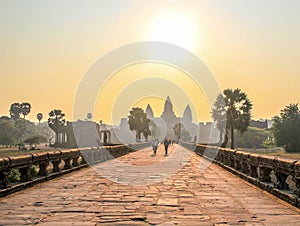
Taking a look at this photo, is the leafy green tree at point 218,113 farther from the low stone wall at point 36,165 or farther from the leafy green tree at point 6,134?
the leafy green tree at point 6,134

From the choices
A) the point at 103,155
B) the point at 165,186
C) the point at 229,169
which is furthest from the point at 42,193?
the point at 103,155

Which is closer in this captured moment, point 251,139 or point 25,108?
point 251,139

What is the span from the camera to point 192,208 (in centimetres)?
897

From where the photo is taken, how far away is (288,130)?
86.2 metres

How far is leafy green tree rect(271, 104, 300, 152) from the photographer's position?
85438 millimetres

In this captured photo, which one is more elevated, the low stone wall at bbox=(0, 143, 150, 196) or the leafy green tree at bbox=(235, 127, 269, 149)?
the leafy green tree at bbox=(235, 127, 269, 149)

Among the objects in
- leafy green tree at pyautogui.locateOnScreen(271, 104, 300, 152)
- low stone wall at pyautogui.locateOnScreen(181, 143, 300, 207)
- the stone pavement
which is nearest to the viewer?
the stone pavement

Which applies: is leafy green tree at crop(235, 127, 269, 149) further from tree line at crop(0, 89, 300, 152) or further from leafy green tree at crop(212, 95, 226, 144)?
leafy green tree at crop(212, 95, 226, 144)

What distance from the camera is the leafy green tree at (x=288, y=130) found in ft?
280

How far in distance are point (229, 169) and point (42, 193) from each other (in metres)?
10.3

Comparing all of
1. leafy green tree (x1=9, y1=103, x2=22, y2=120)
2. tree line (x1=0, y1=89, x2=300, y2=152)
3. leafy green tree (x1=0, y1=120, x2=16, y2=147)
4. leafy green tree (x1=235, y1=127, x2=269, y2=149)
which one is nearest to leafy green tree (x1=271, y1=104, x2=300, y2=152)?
tree line (x1=0, y1=89, x2=300, y2=152)

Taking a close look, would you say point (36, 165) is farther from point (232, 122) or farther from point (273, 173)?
point (232, 122)

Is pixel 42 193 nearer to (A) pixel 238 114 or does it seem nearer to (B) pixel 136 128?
(A) pixel 238 114

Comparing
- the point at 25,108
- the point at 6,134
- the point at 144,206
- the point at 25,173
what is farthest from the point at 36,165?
the point at 25,108
